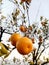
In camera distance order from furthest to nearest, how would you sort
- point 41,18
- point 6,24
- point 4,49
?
point 6,24
point 41,18
point 4,49

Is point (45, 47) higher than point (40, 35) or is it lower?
lower

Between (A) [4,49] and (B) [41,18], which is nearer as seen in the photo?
(A) [4,49]

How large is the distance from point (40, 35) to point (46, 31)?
13.8 inches

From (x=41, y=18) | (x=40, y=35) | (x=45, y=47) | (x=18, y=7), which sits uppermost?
(x=18, y=7)

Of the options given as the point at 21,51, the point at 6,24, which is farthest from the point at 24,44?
the point at 6,24

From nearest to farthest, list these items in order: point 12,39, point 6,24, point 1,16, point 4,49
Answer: point 4,49, point 12,39, point 1,16, point 6,24

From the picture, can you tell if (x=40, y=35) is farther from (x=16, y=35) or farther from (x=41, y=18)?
(x=16, y=35)

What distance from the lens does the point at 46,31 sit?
339 inches

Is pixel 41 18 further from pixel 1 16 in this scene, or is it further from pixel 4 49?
pixel 4 49

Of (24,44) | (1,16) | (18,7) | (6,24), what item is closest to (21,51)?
(24,44)

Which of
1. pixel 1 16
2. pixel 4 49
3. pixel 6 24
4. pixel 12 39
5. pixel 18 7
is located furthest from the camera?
pixel 6 24

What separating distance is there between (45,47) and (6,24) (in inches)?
83.9

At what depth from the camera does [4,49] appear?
0.99 metres

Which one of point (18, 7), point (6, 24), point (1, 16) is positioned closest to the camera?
point (18, 7)
